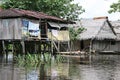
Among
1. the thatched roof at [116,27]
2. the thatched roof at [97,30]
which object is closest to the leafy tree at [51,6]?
the thatched roof at [97,30]

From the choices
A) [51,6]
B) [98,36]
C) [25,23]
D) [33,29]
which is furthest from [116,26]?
[25,23]

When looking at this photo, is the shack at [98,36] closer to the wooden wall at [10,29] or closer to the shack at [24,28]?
the shack at [24,28]

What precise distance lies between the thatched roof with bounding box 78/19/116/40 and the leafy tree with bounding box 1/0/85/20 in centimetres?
329

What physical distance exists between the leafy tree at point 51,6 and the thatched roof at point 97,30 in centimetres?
329

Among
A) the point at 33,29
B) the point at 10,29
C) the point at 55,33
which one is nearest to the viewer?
the point at 10,29

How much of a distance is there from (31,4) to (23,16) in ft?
34.0

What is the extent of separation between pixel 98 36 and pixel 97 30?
2.48 ft

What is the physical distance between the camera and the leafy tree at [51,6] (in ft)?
139

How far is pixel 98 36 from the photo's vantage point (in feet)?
153

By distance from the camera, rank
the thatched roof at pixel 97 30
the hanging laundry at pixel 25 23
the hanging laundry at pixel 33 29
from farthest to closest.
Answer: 1. the thatched roof at pixel 97 30
2. the hanging laundry at pixel 33 29
3. the hanging laundry at pixel 25 23

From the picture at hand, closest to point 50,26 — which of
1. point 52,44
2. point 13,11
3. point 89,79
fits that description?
point 52,44

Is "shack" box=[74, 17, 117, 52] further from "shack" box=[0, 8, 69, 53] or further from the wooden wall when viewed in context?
the wooden wall

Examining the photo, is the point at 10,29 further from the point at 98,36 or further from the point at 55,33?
the point at 98,36

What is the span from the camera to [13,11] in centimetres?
3397
